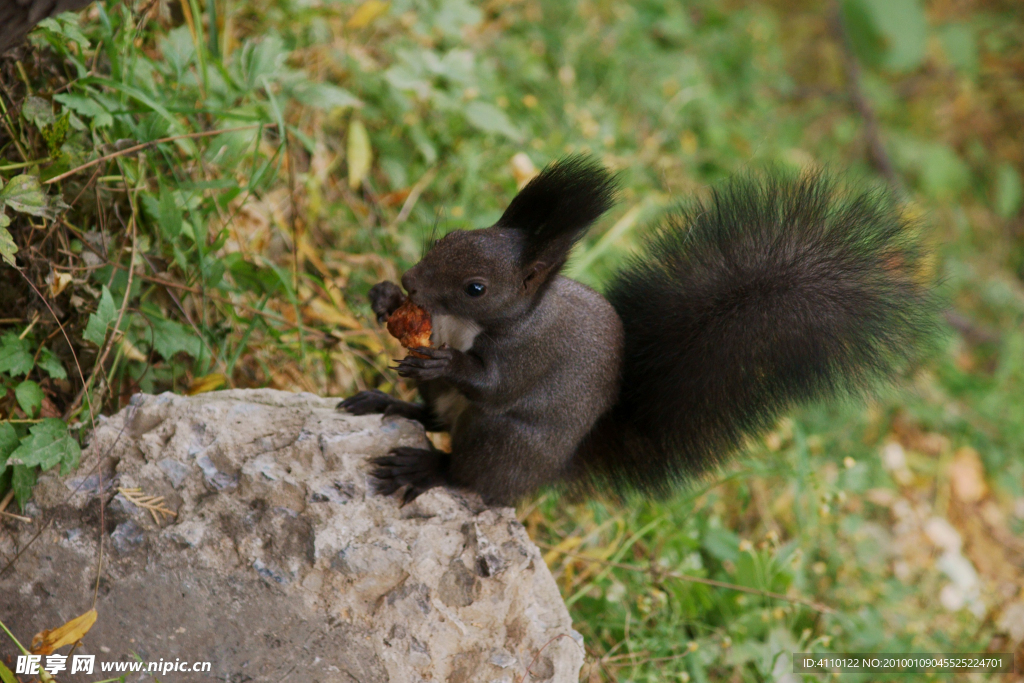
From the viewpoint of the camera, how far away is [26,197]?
70.5 inches

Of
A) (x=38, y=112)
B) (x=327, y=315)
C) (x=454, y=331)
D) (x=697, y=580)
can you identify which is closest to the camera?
(x=38, y=112)

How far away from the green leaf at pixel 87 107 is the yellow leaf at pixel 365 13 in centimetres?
143

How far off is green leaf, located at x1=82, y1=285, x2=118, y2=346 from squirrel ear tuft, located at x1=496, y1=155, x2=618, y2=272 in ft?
3.06

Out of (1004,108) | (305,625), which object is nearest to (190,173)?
(305,625)

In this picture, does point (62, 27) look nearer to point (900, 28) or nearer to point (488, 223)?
point (488, 223)

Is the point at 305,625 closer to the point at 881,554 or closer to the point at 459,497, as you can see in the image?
the point at 459,497

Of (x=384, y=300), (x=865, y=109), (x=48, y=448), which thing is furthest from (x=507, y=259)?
(x=865, y=109)

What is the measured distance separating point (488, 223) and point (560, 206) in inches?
47.9

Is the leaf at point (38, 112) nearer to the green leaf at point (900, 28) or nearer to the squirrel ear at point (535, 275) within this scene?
the squirrel ear at point (535, 275)

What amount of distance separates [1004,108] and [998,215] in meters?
0.84

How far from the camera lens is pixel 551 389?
2057 millimetres

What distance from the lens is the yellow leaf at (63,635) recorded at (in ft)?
5.23

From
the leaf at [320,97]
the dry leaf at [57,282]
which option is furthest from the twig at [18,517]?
the leaf at [320,97]

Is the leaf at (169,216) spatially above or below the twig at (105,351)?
above
